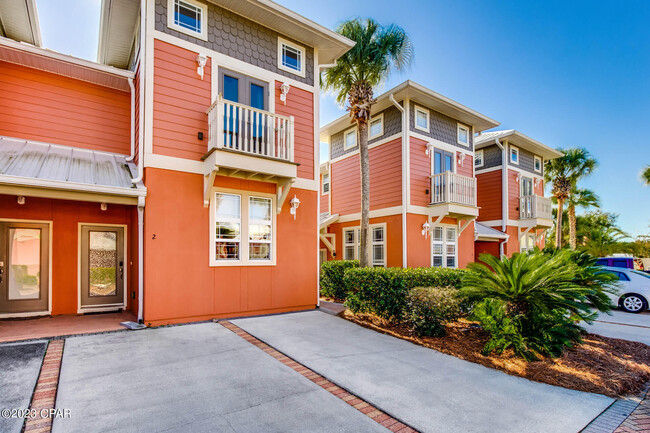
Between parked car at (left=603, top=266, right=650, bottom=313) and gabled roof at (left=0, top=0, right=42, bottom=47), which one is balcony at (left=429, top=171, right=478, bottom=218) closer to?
parked car at (left=603, top=266, right=650, bottom=313)

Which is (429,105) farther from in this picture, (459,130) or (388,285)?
(388,285)

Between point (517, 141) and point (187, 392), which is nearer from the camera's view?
point (187, 392)

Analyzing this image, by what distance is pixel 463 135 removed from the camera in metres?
13.4

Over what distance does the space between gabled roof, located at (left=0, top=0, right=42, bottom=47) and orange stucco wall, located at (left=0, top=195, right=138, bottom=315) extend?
14.6 ft

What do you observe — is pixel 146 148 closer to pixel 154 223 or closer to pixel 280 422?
pixel 154 223

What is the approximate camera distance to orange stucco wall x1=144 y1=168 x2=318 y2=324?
6.28 m

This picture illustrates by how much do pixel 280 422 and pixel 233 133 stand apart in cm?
525

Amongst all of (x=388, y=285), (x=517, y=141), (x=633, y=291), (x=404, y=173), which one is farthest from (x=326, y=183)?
(x=633, y=291)

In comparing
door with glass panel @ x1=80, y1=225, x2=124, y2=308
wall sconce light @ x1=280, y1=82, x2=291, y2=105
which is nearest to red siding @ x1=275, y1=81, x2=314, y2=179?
wall sconce light @ x1=280, y1=82, x2=291, y2=105

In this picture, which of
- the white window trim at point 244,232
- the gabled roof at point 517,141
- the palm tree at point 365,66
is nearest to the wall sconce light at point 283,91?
the white window trim at point 244,232

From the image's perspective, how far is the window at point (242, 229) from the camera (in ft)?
23.2

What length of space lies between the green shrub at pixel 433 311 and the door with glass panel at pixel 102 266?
659 centimetres

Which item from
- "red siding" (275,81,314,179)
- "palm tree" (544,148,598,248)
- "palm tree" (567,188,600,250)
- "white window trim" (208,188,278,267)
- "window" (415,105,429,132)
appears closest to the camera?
"white window trim" (208,188,278,267)

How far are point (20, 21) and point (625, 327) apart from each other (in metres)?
15.8
